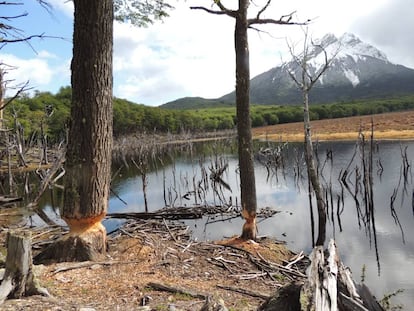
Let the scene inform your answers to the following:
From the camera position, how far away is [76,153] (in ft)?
22.0

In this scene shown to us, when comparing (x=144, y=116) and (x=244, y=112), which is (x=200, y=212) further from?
(x=144, y=116)

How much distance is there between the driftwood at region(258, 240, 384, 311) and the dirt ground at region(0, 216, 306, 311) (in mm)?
2046

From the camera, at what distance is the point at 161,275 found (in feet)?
22.0

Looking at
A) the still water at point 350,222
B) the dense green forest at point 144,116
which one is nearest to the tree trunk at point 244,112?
the still water at point 350,222

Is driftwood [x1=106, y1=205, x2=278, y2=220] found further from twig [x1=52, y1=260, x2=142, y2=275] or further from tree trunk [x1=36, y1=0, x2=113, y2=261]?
tree trunk [x1=36, y1=0, x2=113, y2=261]

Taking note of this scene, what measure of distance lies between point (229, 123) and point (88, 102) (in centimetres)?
8827

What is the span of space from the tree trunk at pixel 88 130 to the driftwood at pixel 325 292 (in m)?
4.52

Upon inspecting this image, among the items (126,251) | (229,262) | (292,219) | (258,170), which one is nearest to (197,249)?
(229,262)

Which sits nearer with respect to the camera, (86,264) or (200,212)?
(86,264)

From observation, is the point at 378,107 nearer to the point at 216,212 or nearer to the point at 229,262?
the point at 216,212

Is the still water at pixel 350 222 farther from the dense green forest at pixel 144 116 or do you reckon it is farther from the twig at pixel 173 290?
the dense green forest at pixel 144 116

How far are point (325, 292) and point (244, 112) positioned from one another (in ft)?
24.6

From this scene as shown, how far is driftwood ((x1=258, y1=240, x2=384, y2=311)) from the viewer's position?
2754 millimetres

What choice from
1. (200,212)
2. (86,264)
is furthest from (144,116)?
(86,264)
